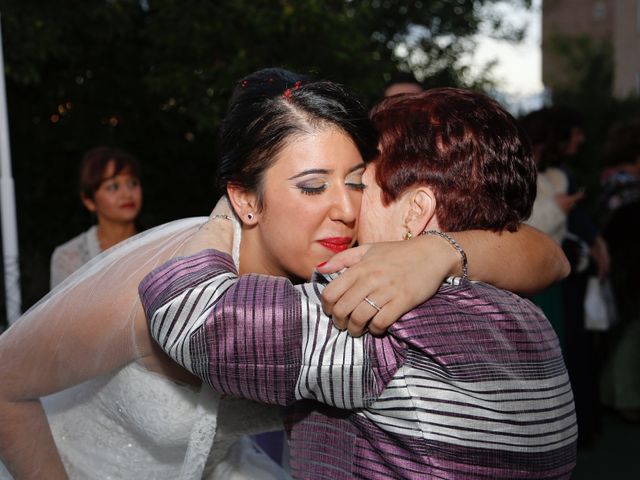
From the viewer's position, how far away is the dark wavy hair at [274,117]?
190cm

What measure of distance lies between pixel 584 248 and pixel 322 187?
3465mm

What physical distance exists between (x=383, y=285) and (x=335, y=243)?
501mm

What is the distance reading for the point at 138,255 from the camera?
213 centimetres

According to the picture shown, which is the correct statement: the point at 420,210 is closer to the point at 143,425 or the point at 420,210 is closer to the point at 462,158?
the point at 462,158

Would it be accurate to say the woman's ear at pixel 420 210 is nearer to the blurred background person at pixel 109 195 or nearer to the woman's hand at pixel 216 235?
the woman's hand at pixel 216 235

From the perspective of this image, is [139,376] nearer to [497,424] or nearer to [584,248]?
[497,424]

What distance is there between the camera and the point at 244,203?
203 cm

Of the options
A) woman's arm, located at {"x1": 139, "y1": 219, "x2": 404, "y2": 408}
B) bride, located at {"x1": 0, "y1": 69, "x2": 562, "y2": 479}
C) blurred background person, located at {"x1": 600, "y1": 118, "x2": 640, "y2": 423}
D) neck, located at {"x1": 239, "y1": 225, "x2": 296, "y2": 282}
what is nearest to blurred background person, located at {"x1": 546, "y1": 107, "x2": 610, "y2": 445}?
blurred background person, located at {"x1": 600, "y1": 118, "x2": 640, "y2": 423}

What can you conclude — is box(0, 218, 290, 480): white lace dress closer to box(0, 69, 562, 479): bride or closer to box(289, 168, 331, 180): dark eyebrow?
box(0, 69, 562, 479): bride

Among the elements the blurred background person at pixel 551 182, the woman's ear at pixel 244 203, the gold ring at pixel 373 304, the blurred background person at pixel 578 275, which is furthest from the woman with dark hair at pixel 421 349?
the blurred background person at pixel 578 275

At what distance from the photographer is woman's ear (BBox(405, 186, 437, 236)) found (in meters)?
1.69

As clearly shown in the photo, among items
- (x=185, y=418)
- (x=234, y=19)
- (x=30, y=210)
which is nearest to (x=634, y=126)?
(x=234, y=19)

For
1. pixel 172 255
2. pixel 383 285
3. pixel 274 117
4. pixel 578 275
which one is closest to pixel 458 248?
pixel 383 285

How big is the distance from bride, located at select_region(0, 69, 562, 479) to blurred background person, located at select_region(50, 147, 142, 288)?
2.41 meters
